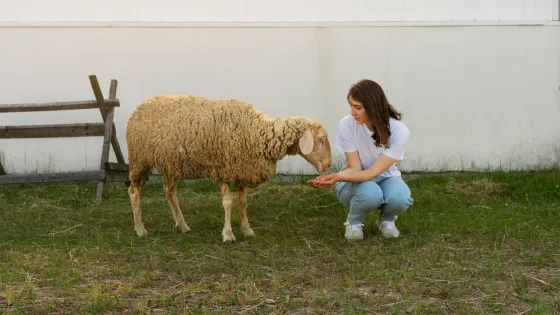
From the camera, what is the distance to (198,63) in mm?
8680

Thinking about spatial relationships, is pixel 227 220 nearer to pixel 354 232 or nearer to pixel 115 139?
pixel 354 232

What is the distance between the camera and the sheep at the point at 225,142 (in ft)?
20.0

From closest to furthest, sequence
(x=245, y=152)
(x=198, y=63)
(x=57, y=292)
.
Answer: (x=57, y=292) → (x=245, y=152) → (x=198, y=63)

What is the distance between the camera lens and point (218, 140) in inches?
241

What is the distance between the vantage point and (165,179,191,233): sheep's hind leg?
6405 mm

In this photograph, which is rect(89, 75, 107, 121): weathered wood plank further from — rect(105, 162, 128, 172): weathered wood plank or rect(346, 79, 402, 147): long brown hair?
rect(346, 79, 402, 147): long brown hair

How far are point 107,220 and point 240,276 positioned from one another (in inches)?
98.1

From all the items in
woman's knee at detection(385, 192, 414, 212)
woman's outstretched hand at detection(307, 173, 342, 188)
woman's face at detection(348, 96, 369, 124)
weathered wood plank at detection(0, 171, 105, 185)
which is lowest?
weathered wood plank at detection(0, 171, 105, 185)

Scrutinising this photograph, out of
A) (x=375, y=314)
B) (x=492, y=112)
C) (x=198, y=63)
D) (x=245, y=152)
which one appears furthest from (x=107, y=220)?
(x=492, y=112)

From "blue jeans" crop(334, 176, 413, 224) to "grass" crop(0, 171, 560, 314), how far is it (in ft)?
0.71

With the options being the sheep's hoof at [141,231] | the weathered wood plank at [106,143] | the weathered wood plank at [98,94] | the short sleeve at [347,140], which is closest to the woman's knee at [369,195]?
the short sleeve at [347,140]

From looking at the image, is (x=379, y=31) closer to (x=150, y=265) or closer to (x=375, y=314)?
(x=150, y=265)

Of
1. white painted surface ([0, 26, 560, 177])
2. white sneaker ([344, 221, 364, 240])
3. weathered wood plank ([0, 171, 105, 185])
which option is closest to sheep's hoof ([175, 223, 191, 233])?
white sneaker ([344, 221, 364, 240])

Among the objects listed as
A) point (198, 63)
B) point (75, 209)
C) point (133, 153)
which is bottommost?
point (75, 209)
